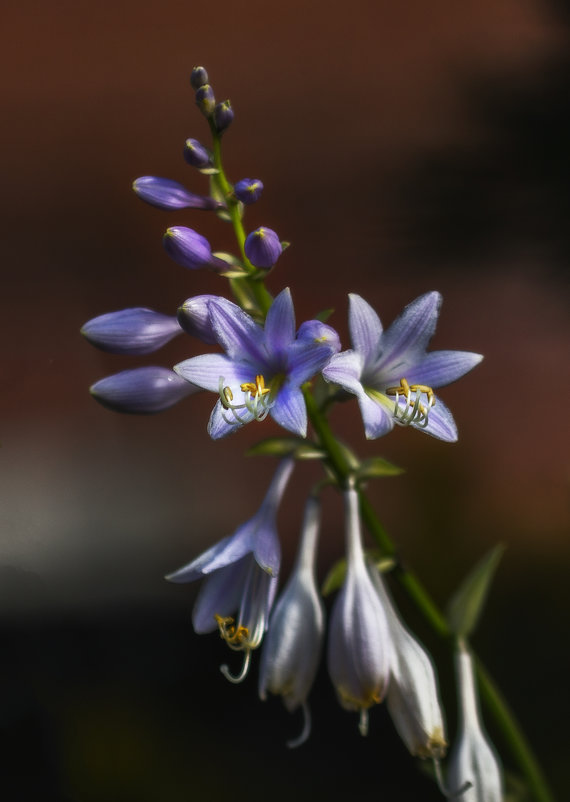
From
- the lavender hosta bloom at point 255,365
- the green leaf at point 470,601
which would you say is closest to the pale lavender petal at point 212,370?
the lavender hosta bloom at point 255,365

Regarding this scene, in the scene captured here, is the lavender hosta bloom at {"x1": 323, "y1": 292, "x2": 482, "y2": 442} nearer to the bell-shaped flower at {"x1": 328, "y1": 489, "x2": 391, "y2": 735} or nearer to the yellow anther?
the yellow anther

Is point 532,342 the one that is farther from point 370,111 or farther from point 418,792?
point 418,792

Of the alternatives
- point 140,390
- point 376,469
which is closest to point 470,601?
point 376,469

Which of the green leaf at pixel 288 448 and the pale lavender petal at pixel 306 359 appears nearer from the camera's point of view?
the pale lavender petal at pixel 306 359

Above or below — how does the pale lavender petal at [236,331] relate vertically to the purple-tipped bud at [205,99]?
below

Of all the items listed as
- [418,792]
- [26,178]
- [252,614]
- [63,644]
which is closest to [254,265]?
[252,614]

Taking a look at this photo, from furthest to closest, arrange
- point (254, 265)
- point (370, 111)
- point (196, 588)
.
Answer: point (370, 111) < point (196, 588) < point (254, 265)

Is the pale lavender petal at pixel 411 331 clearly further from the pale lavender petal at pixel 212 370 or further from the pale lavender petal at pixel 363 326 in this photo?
the pale lavender petal at pixel 212 370

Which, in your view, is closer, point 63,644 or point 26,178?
point 63,644
